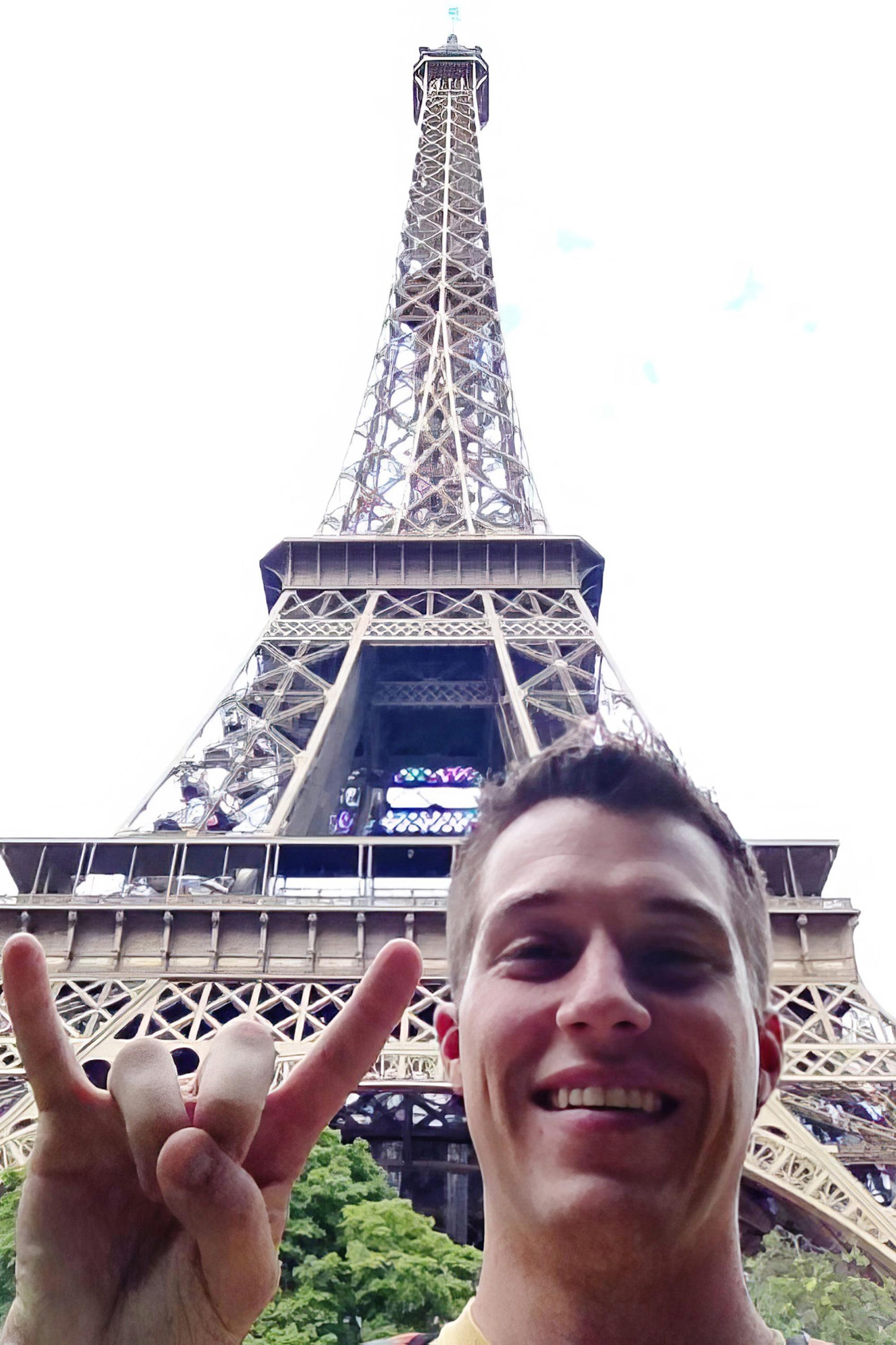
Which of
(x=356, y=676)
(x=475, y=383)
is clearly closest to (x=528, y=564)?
(x=356, y=676)

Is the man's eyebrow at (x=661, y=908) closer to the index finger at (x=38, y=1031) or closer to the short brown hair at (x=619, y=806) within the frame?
the short brown hair at (x=619, y=806)

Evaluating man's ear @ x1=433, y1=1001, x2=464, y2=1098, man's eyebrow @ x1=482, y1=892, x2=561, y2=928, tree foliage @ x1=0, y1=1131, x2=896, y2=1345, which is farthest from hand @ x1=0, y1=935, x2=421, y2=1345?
tree foliage @ x1=0, y1=1131, x2=896, y2=1345

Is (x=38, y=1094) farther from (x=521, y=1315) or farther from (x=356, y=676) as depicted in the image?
(x=356, y=676)

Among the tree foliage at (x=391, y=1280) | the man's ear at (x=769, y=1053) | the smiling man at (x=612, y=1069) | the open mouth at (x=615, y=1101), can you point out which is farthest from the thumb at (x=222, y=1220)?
the tree foliage at (x=391, y=1280)

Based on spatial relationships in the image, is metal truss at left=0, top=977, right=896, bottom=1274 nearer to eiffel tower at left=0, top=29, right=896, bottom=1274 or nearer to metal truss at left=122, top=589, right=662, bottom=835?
eiffel tower at left=0, top=29, right=896, bottom=1274

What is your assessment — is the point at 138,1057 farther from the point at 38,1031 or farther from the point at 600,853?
the point at 600,853

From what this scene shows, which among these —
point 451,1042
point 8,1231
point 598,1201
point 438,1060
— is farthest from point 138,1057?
point 438,1060

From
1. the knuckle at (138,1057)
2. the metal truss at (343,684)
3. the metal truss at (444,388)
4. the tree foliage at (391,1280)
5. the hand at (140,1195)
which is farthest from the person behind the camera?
the metal truss at (444,388)
